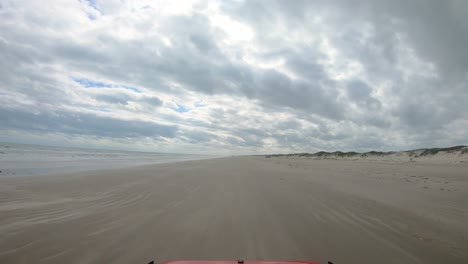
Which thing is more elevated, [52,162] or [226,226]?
[52,162]

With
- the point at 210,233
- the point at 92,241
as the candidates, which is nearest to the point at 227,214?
the point at 210,233

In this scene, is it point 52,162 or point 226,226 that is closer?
point 226,226

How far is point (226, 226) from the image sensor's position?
545 centimetres

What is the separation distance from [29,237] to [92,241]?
4.19 feet

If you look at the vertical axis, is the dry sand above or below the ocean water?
below

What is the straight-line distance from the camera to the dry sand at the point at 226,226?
412 centimetres

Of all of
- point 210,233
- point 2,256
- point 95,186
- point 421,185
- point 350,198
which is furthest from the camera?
point 421,185

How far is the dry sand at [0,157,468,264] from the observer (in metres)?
4.12

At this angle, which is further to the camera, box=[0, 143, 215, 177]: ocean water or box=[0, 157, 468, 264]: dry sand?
box=[0, 143, 215, 177]: ocean water

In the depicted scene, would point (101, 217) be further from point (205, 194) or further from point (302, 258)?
point (302, 258)

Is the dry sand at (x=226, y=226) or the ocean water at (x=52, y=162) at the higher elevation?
the ocean water at (x=52, y=162)

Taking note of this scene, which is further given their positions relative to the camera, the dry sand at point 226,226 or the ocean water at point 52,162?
the ocean water at point 52,162

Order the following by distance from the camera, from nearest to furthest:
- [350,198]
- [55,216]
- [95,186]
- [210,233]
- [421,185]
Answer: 1. [210,233]
2. [55,216]
3. [350,198]
4. [95,186]
5. [421,185]

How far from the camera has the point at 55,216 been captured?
5867mm
